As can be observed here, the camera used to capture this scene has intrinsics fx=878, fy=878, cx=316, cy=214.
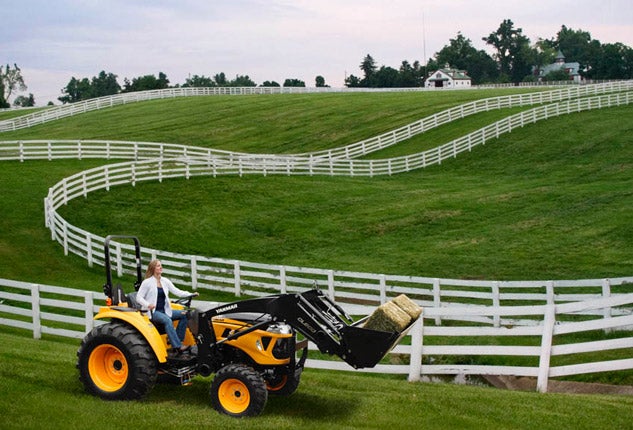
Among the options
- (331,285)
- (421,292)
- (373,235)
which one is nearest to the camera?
(421,292)

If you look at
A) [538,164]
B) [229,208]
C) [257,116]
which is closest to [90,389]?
[229,208]

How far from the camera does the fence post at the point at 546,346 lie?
1166 cm

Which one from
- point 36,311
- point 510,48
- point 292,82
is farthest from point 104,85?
point 36,311

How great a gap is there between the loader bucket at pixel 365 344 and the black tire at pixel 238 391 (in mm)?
1064

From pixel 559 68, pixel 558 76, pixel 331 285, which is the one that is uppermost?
pixel 559 68

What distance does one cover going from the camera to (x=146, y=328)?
34.9 feet

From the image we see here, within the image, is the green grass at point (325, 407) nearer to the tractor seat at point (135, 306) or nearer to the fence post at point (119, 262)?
the tractor seat at point (135, 306)

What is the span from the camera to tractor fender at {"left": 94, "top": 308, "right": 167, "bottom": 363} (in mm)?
10547

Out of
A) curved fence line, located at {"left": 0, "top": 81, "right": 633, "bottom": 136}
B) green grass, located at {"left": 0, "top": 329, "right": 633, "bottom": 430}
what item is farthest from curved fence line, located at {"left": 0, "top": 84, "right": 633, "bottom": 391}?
curved fence line, located at {"left": 0, "top": 81, "right": 633, "bottom": 136}

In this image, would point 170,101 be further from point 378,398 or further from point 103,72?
point 103,72

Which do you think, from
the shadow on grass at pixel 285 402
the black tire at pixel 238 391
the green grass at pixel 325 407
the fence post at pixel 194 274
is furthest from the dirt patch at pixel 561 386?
the fence post at pixel 194 274

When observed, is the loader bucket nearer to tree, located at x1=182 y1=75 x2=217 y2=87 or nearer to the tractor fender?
the tractor fender

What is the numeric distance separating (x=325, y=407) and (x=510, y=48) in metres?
165

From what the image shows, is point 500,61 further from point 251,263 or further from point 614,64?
point 251,263
